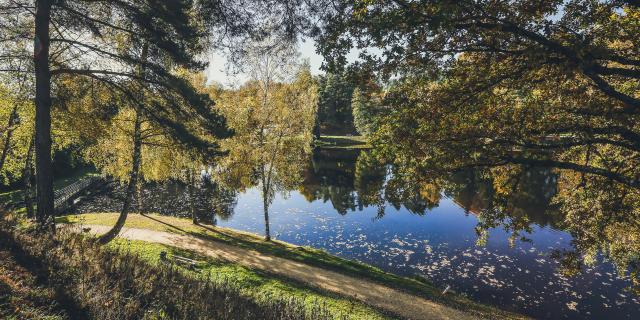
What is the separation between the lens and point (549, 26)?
6137 millimetres

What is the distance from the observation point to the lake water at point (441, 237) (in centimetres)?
1780

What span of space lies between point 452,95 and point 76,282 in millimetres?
8277

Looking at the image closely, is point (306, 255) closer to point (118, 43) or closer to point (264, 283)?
point (264, 283)

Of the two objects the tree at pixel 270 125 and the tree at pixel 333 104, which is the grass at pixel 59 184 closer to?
the tree at pixel 270 125

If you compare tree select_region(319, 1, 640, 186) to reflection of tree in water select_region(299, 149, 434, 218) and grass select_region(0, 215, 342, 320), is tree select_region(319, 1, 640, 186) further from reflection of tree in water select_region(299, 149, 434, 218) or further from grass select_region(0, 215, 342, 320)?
reflection of tree in water select_region(299, 149, 434, 218)

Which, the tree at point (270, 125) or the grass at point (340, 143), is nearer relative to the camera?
the tree at point (270, 125)

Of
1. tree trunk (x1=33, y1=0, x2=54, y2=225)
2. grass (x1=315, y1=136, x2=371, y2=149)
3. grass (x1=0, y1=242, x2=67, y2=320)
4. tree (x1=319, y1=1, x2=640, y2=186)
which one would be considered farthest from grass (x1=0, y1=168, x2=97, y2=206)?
grass (x1=315, y1=136, x2=371, y2=149)

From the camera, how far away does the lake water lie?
17797 millimetres

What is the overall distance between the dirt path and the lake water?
4.13 meters

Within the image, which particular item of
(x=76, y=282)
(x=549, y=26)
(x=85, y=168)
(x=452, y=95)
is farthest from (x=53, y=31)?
(x=85, y=168)

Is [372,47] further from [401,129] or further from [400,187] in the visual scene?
[400,187]

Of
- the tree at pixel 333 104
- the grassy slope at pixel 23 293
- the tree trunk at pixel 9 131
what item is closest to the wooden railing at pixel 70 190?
the tree trunk at pixel 9 131

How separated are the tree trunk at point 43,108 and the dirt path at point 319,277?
13.1ft

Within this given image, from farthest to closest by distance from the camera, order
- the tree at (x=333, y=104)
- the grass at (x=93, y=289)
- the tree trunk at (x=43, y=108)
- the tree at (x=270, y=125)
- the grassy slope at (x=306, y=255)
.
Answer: the tree at (x=333, y=104) → the tree at (x=270, y=125) → the grassy slope at (x=306, y=255) → the tree trunk at (x=43, y=108) → the grass at (x=93, y=289)
